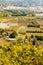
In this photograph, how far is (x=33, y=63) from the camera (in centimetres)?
1325

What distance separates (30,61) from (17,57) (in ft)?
4.32

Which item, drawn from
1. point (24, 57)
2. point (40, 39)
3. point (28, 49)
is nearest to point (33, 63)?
point (24, 57)

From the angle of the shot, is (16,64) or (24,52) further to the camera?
(24,52)

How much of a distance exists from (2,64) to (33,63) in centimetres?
187

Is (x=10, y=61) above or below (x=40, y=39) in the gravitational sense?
above

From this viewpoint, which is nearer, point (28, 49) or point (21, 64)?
point (21, 64)

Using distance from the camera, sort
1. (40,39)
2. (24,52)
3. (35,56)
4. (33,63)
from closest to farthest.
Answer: (33,63)
(35,56)
(24,52)
(40,39)

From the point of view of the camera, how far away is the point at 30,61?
44.9 ft

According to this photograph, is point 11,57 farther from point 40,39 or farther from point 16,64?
point 40,39

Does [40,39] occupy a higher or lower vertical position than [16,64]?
lower

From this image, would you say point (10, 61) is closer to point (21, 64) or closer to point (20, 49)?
point (21, 64)

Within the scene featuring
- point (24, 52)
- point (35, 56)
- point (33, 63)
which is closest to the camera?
point (33, 63)

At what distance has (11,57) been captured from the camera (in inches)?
591

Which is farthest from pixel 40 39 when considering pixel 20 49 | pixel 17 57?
pixel 17 57
